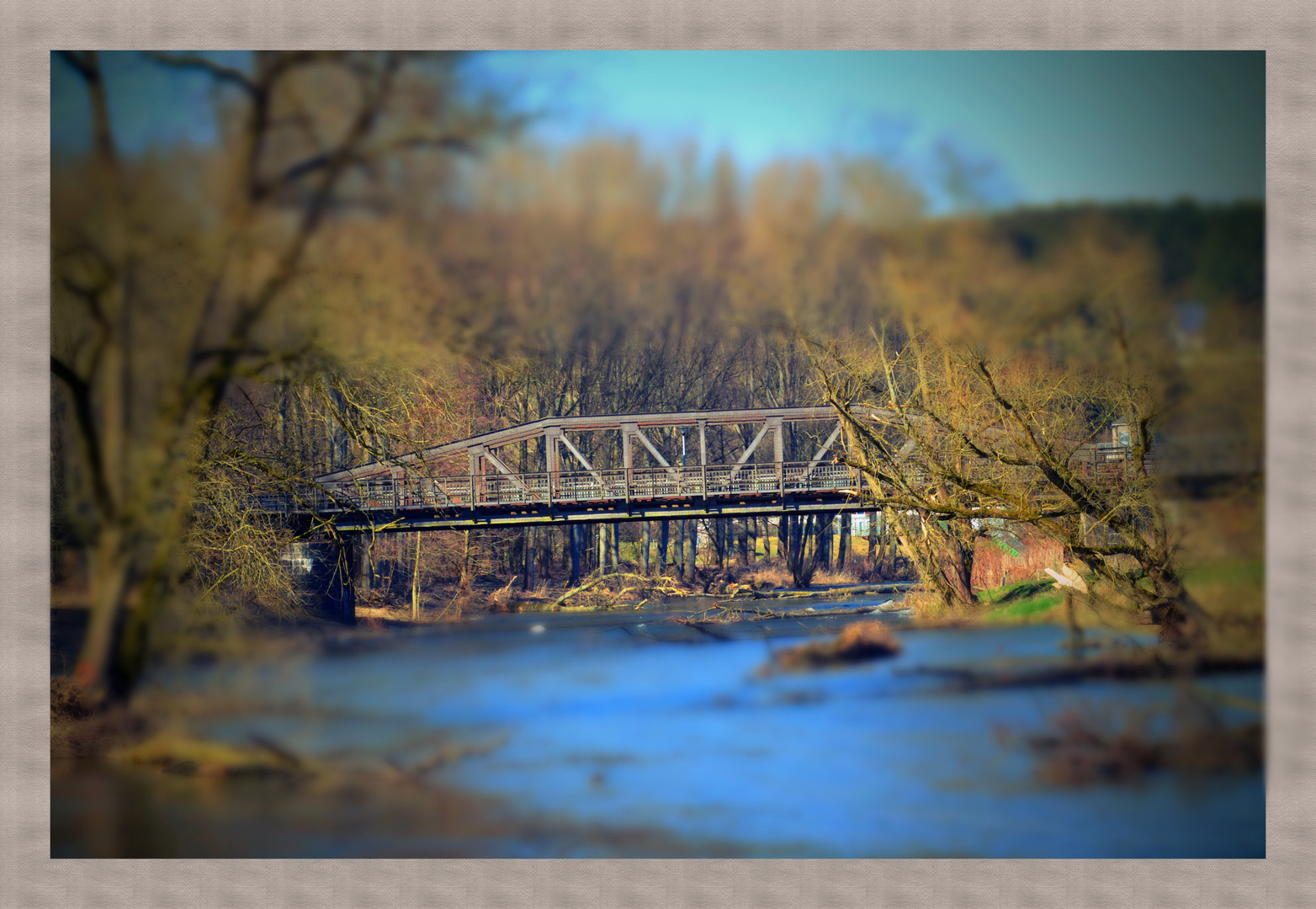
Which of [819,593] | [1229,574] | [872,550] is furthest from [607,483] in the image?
[1229,574]

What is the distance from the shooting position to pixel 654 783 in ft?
16.2

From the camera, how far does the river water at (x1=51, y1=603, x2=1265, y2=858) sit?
4527 mm

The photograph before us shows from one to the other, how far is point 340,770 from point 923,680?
135 inches

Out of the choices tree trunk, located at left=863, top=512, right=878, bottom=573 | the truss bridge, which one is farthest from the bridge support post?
tree trunk, located at left=863, top=512, right=878, bottom=573

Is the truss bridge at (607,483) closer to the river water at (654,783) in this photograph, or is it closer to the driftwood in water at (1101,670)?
the driftwood in water at (1101,670)

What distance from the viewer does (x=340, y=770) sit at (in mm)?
4945

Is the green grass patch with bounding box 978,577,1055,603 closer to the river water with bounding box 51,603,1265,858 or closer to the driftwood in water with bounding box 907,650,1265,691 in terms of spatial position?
the driftwood in water with bounding box 907,650,1265,691

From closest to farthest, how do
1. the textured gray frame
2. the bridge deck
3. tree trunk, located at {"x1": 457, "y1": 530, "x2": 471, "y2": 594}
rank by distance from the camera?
the textured gray frame, the bridge deck, tree trunk, located at {"x1": 457, "y1": 530, "x2": 471, "y2": 594}

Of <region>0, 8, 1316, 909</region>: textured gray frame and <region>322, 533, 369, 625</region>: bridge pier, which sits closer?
<region>0, 8, 1316, 909</region>: textured gray frame

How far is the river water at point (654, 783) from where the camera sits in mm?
4527

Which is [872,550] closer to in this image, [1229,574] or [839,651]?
[839,651]

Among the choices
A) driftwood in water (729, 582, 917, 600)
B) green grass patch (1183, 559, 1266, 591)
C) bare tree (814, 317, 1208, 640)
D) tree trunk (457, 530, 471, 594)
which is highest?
bare tree (814, 317, 1208, 640)

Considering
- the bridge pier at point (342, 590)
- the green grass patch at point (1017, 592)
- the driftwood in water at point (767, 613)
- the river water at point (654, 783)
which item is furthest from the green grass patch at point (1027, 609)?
the bridge pier at point (342, 590)

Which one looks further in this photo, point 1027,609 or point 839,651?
point 1027,609
